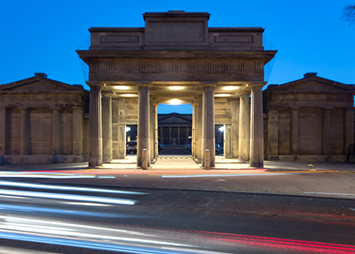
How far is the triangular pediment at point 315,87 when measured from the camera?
1977 centimetres

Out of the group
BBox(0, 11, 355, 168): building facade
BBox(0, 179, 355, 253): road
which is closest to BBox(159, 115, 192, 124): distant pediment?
BBox(0, 11, 355, 168): building facade

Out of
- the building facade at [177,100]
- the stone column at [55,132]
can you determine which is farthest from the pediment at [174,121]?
the stone column at [55,132]

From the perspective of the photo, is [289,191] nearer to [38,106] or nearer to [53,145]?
[53,145]

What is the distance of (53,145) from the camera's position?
19.6 m

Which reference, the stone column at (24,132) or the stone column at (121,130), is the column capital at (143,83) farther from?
the stone column at (24,132)

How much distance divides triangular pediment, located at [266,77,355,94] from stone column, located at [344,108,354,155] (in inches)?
76.7

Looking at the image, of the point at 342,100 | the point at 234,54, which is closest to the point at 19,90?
the point at 234,54

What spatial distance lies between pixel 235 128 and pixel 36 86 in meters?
19.7

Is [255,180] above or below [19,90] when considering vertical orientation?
below

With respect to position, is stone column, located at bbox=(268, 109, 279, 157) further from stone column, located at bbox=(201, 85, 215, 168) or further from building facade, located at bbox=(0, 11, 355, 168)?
stone column, located at bbox=(201, 85, 215, 168)

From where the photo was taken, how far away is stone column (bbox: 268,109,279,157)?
20484 mm

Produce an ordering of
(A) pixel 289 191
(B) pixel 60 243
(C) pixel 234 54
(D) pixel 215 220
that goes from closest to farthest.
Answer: (B) pixel 60 243, (D) pixel 215 220, (A) pixel 289 191, (C) pixel 234 54

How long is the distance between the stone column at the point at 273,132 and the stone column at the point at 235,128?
3.12m

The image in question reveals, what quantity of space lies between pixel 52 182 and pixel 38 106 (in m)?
12.0
